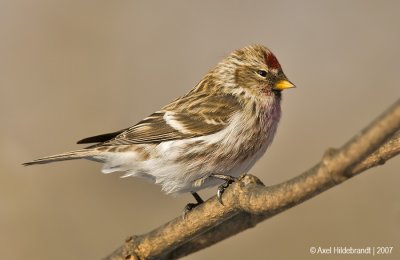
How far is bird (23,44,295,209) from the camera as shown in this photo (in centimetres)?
382

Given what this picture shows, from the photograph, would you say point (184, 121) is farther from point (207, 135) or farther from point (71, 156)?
point (71, 156)

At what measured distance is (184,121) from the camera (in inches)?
160

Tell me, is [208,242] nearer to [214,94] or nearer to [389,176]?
[214,94]

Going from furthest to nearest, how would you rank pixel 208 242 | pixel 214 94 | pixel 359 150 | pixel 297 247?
1. pixel 297 247
2. pixel 214 94
3. pixel 208 242
4. pixel 359 150

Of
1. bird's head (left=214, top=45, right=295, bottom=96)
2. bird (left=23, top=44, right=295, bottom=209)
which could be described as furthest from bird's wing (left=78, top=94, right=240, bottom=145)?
bird's head (left=214, top=45, right=295, bottom=96)

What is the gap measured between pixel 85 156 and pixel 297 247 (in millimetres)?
1717

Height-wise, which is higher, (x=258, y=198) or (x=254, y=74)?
(x=254, y=74)

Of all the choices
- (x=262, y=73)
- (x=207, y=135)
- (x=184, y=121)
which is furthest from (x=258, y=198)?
(x=262, y=73)

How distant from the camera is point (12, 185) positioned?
523cm

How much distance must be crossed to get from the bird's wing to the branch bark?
0.90m

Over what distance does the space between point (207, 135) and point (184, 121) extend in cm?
20

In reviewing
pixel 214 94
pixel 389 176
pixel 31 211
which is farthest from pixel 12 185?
pixel 389 176

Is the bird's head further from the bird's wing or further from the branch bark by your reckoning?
the branch bark

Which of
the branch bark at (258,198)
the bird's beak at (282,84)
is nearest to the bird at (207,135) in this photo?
the bird's beak at (282,84)
